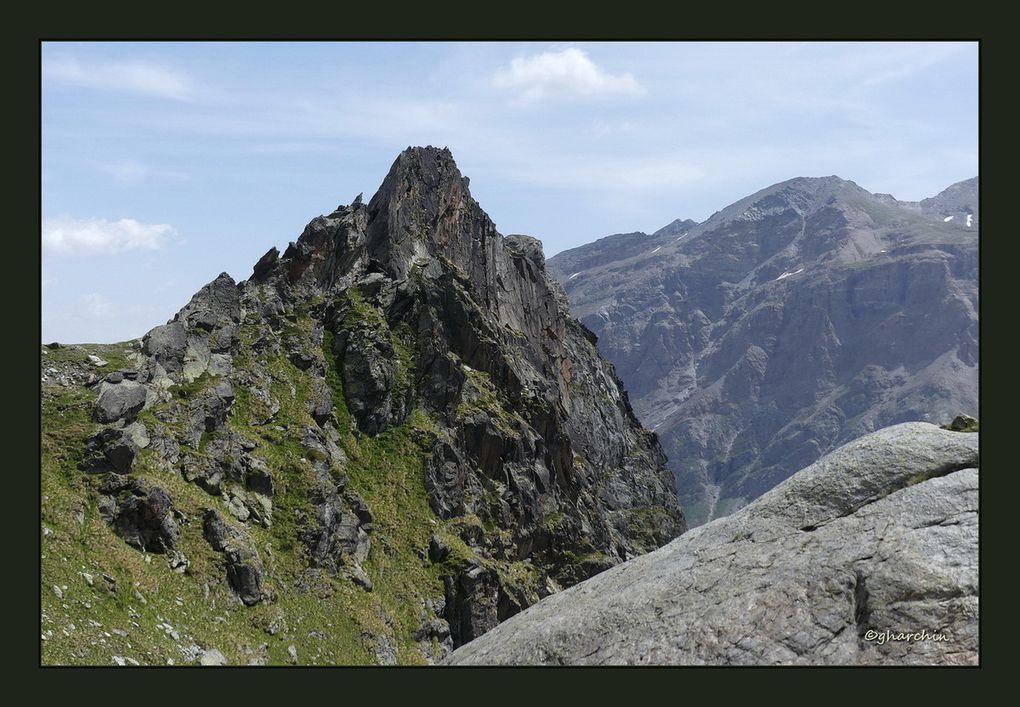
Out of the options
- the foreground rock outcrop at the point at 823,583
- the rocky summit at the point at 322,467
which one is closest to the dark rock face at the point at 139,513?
the rocky summit at the point at 322,467

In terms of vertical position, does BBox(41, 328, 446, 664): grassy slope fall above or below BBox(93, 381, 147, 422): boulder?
below

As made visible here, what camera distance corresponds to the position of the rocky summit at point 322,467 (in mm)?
48769

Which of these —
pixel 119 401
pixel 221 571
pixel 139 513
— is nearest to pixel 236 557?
pixel 221 571

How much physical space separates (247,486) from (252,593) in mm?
10943

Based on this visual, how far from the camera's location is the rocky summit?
48769mm

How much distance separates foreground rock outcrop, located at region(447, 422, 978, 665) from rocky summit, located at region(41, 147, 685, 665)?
60.7 ft

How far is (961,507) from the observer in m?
24.3

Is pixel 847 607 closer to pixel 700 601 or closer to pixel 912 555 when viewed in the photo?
pixel 912 555

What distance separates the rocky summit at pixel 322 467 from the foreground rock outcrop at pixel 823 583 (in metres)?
18.5

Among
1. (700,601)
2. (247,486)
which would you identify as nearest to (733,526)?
(700,601)

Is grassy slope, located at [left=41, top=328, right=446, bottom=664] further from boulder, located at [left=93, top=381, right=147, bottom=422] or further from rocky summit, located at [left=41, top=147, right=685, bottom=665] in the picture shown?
boulder, located at [left=93, top=381, right=147, bottom=422]

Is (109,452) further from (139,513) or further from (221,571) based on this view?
(221,571)

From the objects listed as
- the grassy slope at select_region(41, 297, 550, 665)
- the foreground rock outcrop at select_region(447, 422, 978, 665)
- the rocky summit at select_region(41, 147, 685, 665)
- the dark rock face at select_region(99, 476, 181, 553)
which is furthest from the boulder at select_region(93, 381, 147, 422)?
the foreground rock outcrop at select_region(447, 422, 978, 665)

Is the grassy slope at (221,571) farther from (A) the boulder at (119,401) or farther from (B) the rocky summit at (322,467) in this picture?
(A) the boulder at (119,401)
